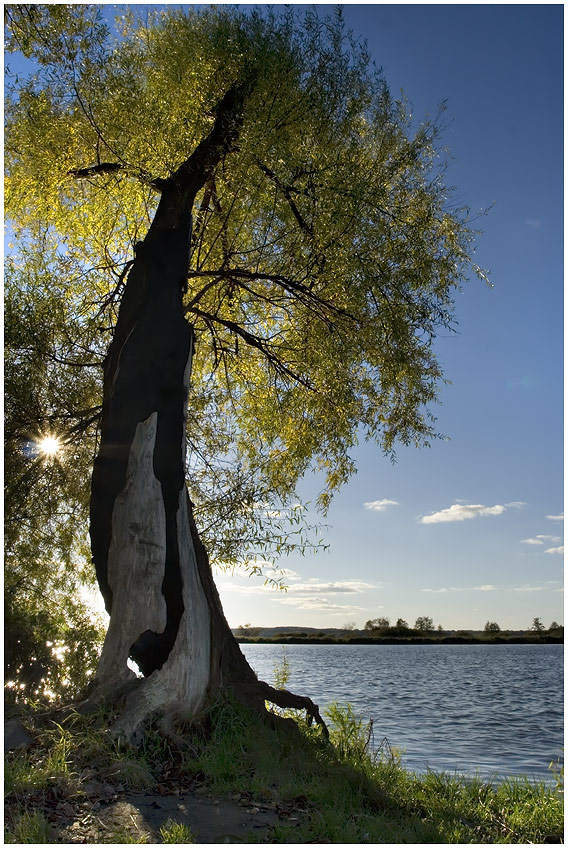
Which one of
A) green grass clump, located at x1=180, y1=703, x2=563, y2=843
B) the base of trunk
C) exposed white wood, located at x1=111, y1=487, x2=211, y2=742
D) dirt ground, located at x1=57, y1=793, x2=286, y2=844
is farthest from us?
the base of trunk

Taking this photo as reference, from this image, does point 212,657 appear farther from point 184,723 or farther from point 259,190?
point 259,190

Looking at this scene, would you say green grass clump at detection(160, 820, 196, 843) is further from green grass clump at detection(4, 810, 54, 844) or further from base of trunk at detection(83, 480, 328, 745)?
base of trunk at detection(83, 480, 328, 745)

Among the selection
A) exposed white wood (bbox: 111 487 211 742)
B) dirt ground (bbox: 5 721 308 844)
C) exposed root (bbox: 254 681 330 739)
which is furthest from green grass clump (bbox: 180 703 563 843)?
exposed white wood (bbox: 111 487 211 742)

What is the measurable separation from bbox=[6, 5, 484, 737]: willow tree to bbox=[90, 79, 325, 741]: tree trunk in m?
0.03

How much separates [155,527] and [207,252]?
575 centimetres

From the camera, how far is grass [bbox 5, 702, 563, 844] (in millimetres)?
5691

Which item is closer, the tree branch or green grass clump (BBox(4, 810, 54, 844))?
green grass clump (BBox(4, 810, 54, 844))

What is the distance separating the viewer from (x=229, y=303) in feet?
42.3

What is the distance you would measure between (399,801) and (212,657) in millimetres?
2645

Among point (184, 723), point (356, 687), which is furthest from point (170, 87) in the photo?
point (356, 687)

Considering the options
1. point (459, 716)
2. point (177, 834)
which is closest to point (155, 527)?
point (177, 834)

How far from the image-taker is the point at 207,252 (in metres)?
12.3

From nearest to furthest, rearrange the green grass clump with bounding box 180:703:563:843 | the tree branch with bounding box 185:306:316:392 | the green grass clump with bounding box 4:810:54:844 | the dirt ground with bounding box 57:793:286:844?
1. the green grass clump with bounding box 4:810:54:844
2. the dirt ground with bounding box 57:793:286:844
3. the green grass clump with bounding box 180:703:563:843
4. the tree branch with bounding box 185:306:316:392

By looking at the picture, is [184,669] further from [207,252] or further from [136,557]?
[207,252]
